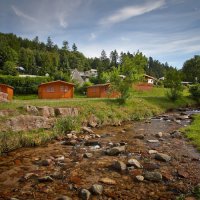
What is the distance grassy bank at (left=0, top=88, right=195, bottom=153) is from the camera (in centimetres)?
1930

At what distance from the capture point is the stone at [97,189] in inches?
422

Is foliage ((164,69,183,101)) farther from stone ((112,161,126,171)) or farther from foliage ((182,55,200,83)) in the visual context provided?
foliage ((182,55,200,83))

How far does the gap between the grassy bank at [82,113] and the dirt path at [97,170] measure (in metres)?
1.15

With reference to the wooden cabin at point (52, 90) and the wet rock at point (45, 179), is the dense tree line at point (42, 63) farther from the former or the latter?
the wet rock at point (45, 179)

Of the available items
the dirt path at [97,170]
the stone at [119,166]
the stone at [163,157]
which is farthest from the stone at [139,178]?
the stone at [163,157]

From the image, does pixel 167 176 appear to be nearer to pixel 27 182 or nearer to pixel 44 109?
pixel 27 182

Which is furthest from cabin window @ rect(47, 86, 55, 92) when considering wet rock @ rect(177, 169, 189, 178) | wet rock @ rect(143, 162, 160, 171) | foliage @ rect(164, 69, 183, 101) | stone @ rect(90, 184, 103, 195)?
stone @ rect(90, 184, 103, 195)

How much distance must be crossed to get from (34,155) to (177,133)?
13994 mm

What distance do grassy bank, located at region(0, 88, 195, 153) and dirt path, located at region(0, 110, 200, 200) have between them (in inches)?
45.3

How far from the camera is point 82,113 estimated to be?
28359mm

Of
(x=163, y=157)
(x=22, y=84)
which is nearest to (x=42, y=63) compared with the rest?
(x=22, y=84)

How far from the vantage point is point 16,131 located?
2052 cm

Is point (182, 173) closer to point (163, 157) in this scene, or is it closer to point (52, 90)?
point (163, 157)

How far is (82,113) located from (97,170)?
49.2 ft
